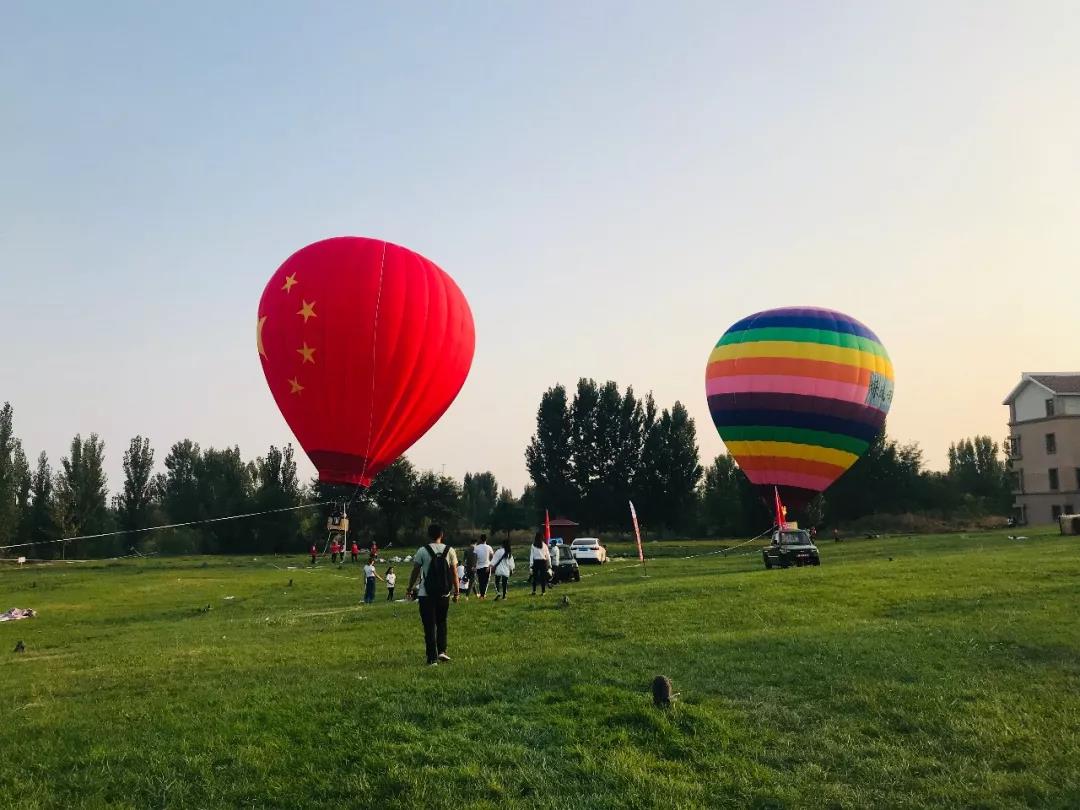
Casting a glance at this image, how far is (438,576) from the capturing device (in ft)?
39.3

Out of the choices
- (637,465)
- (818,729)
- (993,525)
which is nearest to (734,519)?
(637,465)

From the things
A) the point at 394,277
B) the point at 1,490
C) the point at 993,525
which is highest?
the point at 394,277

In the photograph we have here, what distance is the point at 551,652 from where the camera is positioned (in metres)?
13.0

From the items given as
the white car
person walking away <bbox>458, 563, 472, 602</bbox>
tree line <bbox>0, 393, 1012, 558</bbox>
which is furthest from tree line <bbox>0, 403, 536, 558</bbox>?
person walking away <bbox>458, 563, 472, 602</bbox>

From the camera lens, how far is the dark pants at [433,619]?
39.5 ft

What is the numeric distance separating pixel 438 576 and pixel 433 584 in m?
0.13

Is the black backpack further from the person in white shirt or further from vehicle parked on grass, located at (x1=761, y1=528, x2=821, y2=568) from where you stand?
vehicle parked on grass, located at (x1=761, y1=528, x2=821, y2=568)

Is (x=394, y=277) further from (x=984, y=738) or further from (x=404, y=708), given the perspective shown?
(x=984, y=738)

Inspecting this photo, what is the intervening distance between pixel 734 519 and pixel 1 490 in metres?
68.4

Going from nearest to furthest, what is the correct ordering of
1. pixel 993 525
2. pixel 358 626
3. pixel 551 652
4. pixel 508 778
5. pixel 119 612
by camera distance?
pixel 508 778 → pixel 551 652 → pixel 358 626 → pixel 119 612 → pixel 993 525

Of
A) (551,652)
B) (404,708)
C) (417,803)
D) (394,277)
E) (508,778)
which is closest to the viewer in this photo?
(417,803)

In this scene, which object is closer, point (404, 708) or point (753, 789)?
point (753, 789)

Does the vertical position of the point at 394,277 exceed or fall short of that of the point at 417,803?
it exceeds it

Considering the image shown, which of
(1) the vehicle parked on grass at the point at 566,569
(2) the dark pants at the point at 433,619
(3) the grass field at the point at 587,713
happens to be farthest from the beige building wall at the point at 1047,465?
(2) the dark pants at the point at 433,619
